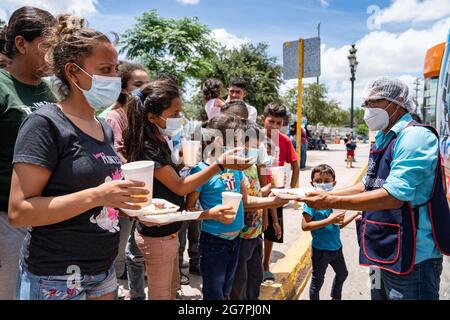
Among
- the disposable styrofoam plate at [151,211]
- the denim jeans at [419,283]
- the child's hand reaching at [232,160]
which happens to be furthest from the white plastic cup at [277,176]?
the disposable styrofoam plate at [151,211]

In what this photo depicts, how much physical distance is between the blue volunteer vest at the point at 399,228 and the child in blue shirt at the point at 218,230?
0.95 metres

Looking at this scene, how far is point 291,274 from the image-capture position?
158 inches

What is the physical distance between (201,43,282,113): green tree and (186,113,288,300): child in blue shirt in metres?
17.6

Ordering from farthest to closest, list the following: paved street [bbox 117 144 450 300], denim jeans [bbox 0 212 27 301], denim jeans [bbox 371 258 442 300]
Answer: paved street [bbox 117 144 450 300]
denim jeans [bbox 371 258 442 300]
denim jeans [bbox 0 212 27 301]

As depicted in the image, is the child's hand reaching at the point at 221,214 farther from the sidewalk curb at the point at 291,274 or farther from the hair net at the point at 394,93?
the sidewalk curb at the point at 291,274

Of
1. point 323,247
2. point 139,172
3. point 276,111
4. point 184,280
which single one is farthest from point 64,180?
point 276,111

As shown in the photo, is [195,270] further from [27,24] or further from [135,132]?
[27,24]

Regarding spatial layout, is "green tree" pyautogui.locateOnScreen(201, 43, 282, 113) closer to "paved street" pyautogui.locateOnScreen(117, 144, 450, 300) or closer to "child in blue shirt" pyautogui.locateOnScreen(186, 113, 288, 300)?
"paved street" pyautogui.locateOnScreen(117, 144, 450, 300)

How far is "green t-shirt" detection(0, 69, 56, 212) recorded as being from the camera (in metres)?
1.82

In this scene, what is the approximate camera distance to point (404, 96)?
2240 mm

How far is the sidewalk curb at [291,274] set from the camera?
3.57m

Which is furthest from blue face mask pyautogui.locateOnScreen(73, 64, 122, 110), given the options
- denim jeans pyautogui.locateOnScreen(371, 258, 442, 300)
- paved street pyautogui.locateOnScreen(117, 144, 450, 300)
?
paved street pyautogui.locateOnScreen(117, 144, 450, 300)

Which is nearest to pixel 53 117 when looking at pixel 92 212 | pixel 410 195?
pixel 92 212

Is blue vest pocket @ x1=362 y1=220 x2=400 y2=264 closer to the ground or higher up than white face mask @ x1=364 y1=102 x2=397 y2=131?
closer to the ground
